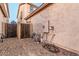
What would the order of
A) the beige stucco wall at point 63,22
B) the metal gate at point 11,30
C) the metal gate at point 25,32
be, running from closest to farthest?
1. the beige stucco wall at point 63,22
2. the metal gate at point 11,30
3. the metal gate at point 25,32

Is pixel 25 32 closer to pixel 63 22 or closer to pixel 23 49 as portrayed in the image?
pixel 23 49

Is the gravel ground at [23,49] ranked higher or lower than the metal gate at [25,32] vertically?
lower

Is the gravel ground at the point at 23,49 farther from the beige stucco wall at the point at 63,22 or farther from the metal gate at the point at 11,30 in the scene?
the beige stucco wall at the point at 63,22

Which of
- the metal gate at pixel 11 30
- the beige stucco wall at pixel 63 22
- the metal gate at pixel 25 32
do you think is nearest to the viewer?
the beige stucco wall at pixel 63 22

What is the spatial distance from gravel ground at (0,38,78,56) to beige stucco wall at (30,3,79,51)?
0.54 ft

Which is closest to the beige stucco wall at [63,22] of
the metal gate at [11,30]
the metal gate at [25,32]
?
the metal gate at [25,32]

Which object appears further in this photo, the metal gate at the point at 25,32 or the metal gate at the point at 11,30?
the metal gate at the point at 25,32

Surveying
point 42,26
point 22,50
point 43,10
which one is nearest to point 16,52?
point 22,50

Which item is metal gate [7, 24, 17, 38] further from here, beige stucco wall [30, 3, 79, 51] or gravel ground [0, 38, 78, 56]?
beige stucco wall [30, 3, 79, 51]

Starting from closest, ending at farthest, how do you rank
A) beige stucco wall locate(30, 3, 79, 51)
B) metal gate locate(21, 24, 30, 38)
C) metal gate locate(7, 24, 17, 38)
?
beige stucco wall locate(30, 3, 79, 51), metal gate locate(7, 24, 17, 38), metal gate locate(21, 24, 30, 38)

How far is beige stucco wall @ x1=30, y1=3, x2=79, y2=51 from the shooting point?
1517mm

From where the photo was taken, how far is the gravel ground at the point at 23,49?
1599 millimetres

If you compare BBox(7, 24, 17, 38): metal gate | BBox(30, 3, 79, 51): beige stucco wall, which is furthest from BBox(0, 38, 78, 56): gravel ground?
BBox(30, 3, 79, 51): beige stucco wall

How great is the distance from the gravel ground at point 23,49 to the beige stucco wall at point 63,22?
0.54ft
